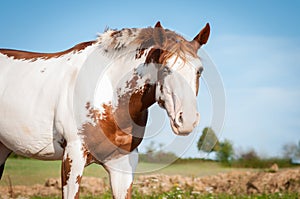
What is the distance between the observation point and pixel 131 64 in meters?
3.36

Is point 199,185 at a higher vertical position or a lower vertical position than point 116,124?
lower

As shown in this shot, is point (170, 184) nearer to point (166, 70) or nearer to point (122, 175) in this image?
point (122, 175)

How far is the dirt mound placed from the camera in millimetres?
8492

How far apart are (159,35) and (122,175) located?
4.51 feet

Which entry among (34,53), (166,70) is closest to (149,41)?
(166,70)

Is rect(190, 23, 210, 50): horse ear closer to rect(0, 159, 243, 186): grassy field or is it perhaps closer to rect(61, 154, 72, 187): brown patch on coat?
rect(61, 154, 72, 187): brown patch on coat

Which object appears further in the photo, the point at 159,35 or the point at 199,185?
the point at 199,185

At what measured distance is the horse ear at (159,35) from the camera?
120 inches

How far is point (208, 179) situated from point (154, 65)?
25.5 ft

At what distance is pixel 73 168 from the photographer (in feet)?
10.7

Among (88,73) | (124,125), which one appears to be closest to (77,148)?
(124,125)

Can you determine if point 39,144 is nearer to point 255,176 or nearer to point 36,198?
point 36,198

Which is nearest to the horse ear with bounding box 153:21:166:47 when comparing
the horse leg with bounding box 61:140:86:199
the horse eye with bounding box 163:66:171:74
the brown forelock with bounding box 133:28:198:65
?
the brown forelock with bounding box 133:28:198:65

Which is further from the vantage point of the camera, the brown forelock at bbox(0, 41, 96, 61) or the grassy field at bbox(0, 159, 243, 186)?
the grassy field at bbox(0, 159, 243, 186)
